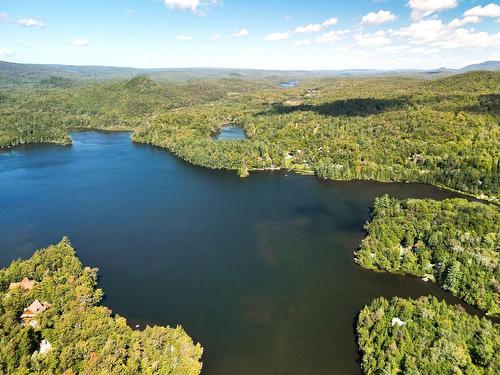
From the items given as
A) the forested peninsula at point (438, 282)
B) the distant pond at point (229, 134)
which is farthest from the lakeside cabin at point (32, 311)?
the distant pond at point (229, 134)

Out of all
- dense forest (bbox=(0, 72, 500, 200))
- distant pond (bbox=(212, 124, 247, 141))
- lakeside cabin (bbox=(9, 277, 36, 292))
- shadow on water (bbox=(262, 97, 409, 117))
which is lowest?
lakeside cabin (bbox=(9, 277, 36, 292))

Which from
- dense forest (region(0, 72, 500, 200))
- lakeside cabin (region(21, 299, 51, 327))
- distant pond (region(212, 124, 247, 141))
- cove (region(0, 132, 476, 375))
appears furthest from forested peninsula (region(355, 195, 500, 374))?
distant pond (region(212, 124, 247, 141))

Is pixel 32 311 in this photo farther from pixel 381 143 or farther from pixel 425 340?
pixel 381 143

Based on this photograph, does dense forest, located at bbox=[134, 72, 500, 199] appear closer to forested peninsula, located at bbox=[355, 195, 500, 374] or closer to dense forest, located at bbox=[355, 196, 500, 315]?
forested peninsula, located at bbox=[355, 195, 500, 374]

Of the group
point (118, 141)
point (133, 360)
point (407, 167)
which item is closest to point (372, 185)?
A: point (407, 167)

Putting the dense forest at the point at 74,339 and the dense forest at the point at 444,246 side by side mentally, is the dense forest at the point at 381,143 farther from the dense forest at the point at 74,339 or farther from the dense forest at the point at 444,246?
the dense forest at the point at 74,339
